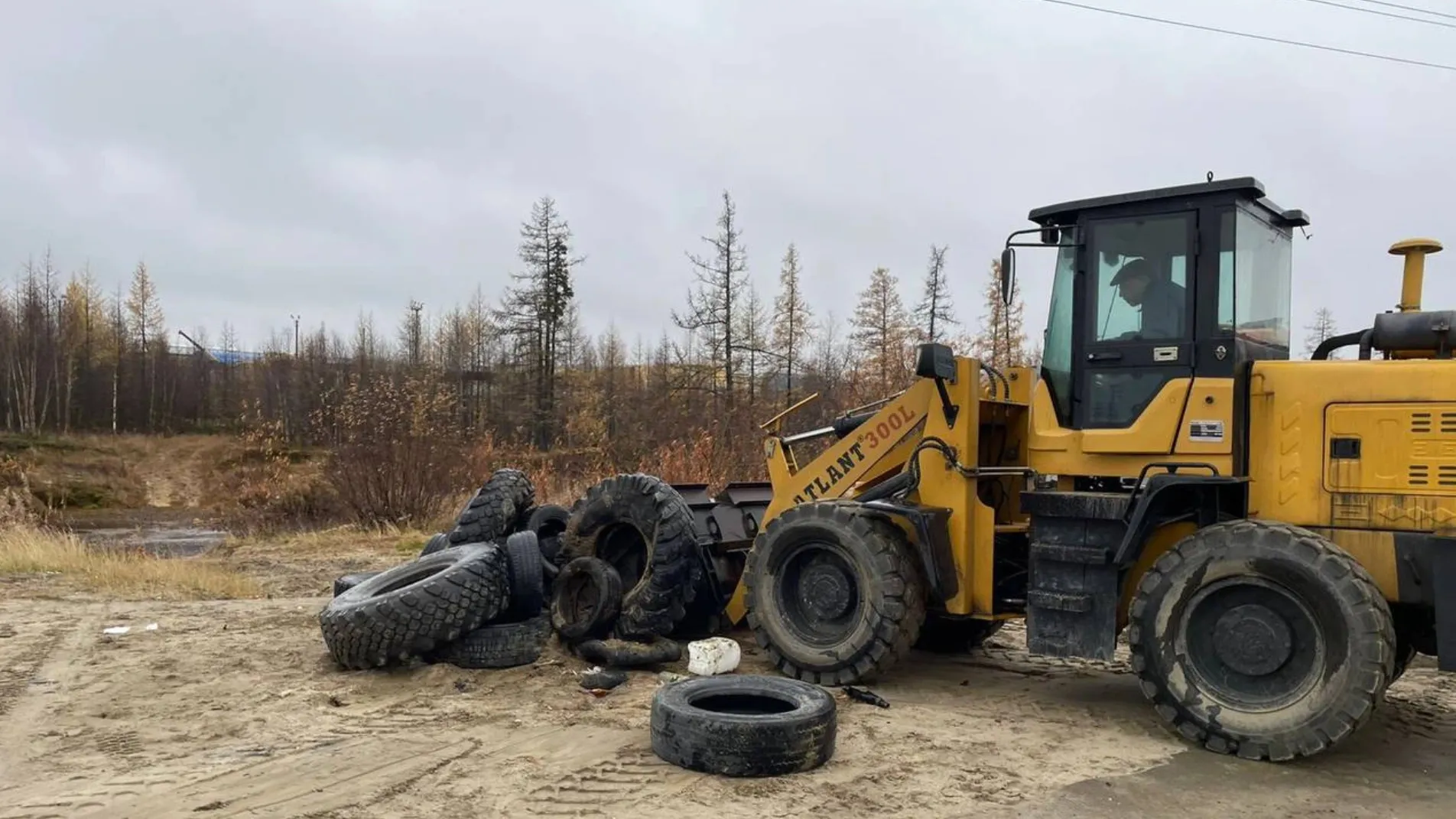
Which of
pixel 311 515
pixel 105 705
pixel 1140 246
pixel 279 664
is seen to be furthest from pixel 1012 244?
pixel 311 515

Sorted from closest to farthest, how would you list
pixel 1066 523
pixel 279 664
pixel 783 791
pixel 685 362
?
pixel 783 791 < pixel 1066 523 < pixel 279 664 < pixel 685 362

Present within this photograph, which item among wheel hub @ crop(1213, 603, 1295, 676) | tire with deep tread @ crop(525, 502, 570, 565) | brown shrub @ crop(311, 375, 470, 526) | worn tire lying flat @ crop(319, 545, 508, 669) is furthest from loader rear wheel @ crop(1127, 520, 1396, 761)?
brown shrub @ crop(311, 375, 470, 526)

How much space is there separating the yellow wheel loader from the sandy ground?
47 centimetres

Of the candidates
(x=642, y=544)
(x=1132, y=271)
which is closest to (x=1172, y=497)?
(x=1132, y=271)

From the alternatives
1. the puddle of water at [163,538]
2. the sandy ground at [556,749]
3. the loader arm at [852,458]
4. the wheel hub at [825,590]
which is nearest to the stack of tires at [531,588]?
the sandy ground at [556,749]

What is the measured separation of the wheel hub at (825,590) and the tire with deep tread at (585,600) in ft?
4.68

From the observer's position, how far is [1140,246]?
6191 mm

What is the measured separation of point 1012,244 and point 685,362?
22018 mm

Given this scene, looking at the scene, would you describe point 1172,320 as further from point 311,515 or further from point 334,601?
point 311,515

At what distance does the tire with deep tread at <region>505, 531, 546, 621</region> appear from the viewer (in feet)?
23.9

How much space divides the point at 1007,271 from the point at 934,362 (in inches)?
28.2

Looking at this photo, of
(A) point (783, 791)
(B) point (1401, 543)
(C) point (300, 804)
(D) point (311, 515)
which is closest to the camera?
(C) point (300, 804)

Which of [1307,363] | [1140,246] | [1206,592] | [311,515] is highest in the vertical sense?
[1140,246]

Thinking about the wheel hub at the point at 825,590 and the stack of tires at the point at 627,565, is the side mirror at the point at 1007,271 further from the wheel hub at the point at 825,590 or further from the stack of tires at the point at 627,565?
the stack of tires at the point at 627,565
